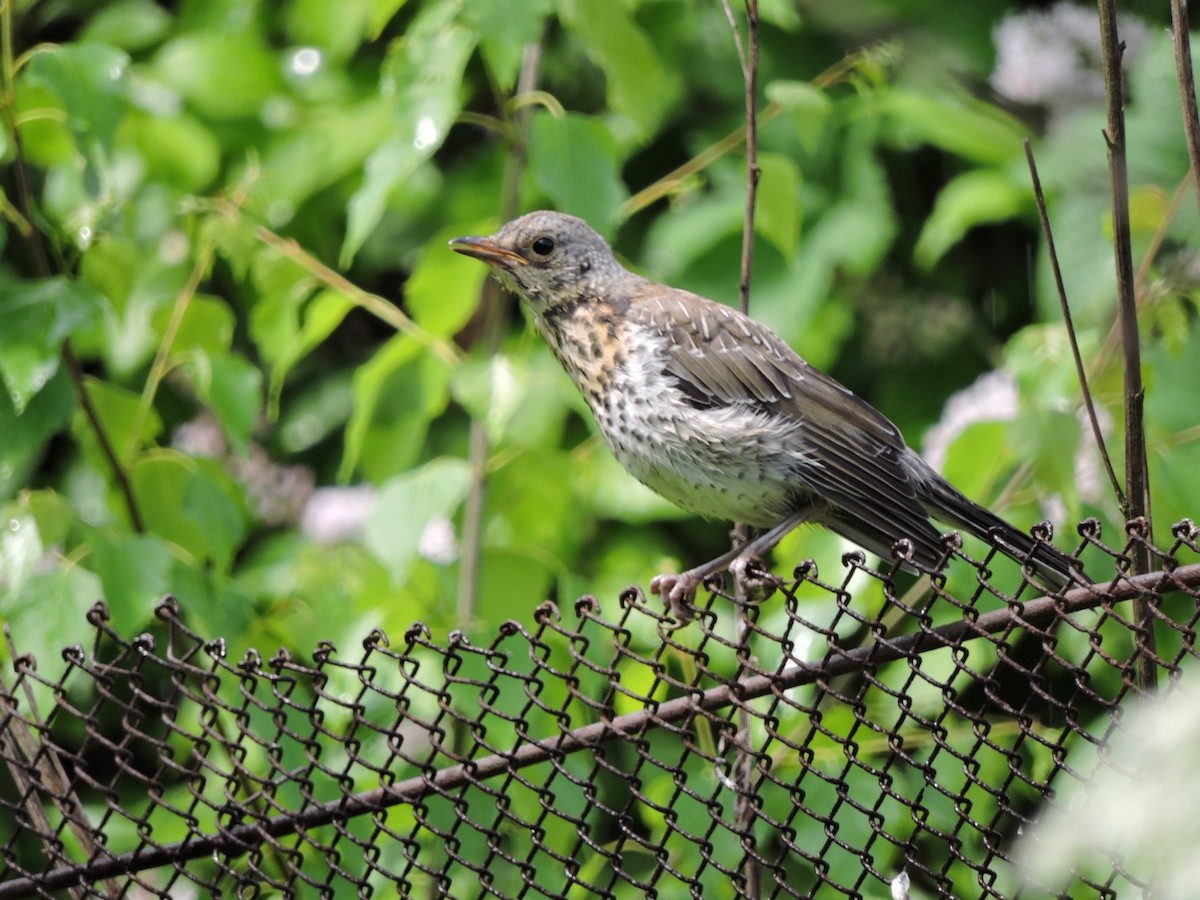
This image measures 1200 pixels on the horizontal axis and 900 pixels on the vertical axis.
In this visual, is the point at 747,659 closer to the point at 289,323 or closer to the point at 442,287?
the point at 442,287

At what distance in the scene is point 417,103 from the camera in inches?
132

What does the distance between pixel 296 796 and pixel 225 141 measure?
2.86 meters

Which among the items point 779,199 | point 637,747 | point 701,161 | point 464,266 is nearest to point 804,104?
point 779,199

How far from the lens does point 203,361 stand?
11.7 feet

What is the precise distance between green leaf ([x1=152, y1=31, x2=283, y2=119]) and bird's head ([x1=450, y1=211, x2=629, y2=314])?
1796mm

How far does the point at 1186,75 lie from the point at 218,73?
3.53 meters

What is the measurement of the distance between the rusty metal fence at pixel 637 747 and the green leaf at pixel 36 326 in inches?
24.4

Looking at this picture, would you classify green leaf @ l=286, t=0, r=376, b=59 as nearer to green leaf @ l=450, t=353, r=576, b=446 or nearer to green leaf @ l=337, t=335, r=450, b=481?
green leaf @ l=337, t=335, r=450, b=481

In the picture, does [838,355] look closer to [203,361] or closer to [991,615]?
[203,361]

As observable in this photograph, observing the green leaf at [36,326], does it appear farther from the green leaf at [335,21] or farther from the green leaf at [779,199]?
the green leaf at [335,21]

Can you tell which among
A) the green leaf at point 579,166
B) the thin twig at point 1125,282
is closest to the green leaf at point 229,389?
the green leaf at point 579,166

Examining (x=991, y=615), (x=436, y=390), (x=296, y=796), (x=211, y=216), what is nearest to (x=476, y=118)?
(x=436, y=390)

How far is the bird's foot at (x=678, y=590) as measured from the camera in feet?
10.4

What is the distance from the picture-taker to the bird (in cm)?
318
